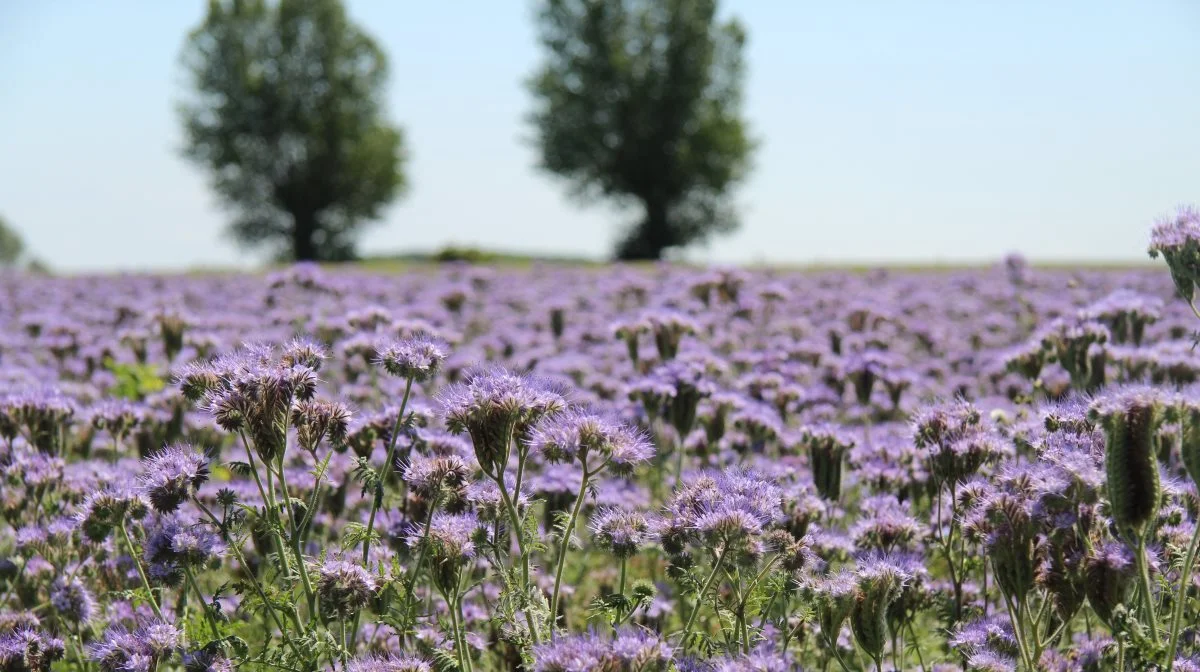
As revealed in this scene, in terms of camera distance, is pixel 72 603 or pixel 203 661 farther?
pixel 72 603

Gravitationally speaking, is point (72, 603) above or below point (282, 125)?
below

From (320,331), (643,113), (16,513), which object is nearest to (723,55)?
(643,113)

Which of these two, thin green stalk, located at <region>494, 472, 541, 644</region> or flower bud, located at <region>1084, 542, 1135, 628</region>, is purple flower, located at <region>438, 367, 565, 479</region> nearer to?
thin green stalk, located at <region>494, 472, 541, 644</region>

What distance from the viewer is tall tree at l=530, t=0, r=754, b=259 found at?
201 feet

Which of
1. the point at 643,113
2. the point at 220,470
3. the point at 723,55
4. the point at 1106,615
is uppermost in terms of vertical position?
the point at 723,55

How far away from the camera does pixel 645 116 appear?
61344mm

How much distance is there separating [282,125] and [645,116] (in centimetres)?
2148

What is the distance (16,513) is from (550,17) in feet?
201

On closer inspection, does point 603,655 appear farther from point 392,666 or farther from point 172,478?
point 172,478

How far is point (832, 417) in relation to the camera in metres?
9.08

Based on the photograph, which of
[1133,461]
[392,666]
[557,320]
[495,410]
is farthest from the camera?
[557,320]

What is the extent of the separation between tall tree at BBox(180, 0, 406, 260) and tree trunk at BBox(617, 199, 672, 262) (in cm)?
1643

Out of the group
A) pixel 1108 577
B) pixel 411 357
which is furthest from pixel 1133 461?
pixel 411 357

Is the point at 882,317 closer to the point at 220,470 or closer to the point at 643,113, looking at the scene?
the point at 220,470
